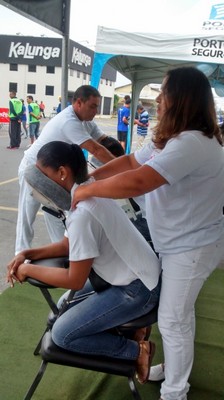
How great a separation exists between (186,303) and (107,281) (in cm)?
36

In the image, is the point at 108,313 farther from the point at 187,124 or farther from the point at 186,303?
the point at 187,124

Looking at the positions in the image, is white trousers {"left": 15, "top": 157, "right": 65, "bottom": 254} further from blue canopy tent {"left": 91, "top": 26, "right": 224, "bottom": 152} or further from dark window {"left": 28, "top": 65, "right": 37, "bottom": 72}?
dark window {"left": 28, "top": 65, "right": 37, "bottom": 72}

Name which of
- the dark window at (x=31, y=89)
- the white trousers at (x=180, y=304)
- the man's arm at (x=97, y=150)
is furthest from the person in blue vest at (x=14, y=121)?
the dark window at (x=31, y=89)

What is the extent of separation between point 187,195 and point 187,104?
37cm

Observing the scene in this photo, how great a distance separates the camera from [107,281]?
158 centimetres

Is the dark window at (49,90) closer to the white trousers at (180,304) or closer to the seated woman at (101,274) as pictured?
the seated woman at (101,274)

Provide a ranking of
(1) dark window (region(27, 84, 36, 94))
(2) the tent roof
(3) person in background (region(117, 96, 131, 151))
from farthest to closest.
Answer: (1) dark window (region(27, 84, 36, 94)) < (3) person in background (region(117, 96, 131, 151)) < (2) the tent roof

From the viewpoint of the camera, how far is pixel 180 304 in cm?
156

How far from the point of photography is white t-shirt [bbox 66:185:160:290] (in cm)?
142

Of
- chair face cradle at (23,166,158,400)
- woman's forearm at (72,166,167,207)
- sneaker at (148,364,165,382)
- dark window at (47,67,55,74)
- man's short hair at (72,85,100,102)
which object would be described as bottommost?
sneaker at (148,364,165,382)

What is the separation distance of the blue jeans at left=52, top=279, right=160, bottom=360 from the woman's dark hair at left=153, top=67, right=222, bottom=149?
2.26 ft

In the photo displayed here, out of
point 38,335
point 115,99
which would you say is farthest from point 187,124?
point 115,99

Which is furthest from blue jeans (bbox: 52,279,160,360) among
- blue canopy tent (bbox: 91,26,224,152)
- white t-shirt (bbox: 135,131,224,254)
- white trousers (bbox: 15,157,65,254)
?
blue canopy tent (bbox: 91,26,224,152)

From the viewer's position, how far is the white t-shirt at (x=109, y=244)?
142 cm
